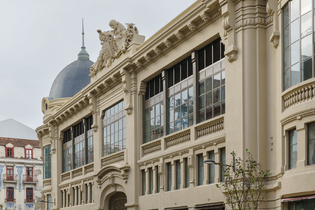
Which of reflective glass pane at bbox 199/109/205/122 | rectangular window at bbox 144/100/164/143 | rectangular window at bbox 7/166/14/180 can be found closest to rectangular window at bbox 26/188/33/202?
rectangular window at bbox 7/166/14/180

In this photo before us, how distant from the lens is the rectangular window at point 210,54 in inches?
951

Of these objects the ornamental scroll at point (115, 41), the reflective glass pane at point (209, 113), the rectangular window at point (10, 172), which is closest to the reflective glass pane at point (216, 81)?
the reflective glass pane at point (209, 113)

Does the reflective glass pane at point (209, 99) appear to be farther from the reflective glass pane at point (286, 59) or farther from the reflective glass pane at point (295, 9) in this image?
the reflective glass pane at point (295, 9)

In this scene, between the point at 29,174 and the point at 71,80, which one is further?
the point at 29,174

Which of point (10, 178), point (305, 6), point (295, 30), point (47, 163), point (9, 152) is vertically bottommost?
point (10, 178)

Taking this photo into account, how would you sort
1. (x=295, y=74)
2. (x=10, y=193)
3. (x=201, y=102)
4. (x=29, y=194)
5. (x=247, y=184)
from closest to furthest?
(x=295, y=74)
(x=247, y=184)
(x=201, y=102)
(x=10, y=193)
(x=29, y=194)

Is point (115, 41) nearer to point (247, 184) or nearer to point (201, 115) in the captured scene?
point (201, 115)

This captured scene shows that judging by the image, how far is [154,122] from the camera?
30188 mm

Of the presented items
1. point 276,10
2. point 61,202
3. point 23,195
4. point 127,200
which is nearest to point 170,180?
point 127,200

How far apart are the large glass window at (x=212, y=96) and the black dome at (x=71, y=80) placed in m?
Result: 24.4

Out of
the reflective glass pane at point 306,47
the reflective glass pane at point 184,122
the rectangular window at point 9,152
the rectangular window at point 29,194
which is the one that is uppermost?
the reflective glass pane at point 306,47

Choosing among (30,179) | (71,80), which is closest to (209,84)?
(71,80)

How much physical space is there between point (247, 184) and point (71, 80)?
Answer: 105ft

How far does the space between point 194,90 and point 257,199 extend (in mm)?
8284
